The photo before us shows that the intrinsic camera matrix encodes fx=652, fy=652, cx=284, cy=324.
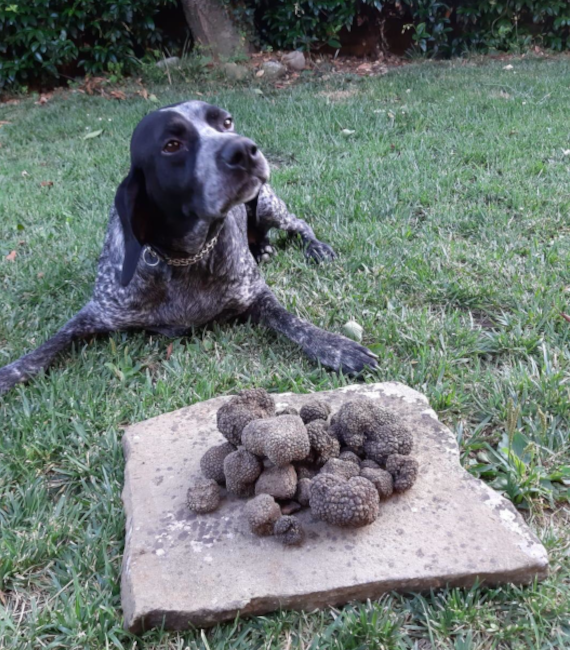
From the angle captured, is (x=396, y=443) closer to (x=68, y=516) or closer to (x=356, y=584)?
(x=356, y=584)

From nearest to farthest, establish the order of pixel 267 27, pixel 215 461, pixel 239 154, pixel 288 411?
pixel 215 461, pixel 288 411, pixel 239 154, pixel 267 27

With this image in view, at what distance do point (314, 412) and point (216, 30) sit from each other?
706cm

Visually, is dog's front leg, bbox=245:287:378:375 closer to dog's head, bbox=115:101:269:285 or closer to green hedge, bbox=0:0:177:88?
dog's head, bbox=115:101:269:285

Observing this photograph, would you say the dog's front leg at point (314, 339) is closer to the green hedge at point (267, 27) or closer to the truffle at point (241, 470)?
the truffle at point (241, 470)

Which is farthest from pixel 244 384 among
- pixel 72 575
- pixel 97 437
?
pixel 72 575

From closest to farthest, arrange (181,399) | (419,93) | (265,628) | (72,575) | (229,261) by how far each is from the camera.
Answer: (265,628)
(72,575)
(181,399)
(229,261)
(419,93)

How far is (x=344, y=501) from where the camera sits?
1.55 meters

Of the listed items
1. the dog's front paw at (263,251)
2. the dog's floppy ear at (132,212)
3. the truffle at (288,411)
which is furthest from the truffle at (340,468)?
the dog's front paw at (263,251)

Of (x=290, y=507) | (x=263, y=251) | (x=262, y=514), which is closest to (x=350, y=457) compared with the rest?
(x=290, y=507)

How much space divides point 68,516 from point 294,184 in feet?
9.97

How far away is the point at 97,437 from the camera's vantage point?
6.94 ft

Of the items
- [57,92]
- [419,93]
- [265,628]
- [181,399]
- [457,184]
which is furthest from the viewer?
[57,92]

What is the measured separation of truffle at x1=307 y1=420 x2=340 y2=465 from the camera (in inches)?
68.2

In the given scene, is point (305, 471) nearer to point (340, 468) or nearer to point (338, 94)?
point (340, 468)
